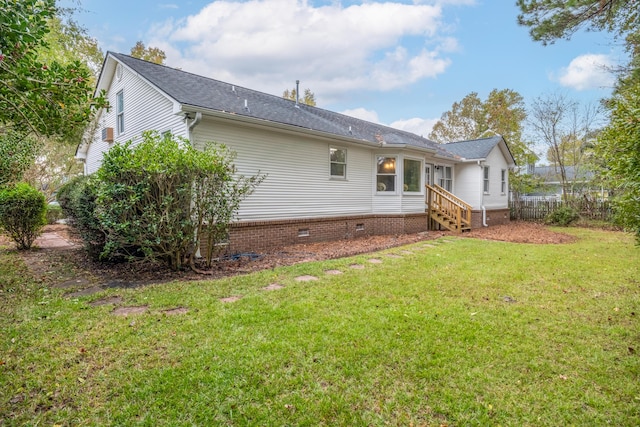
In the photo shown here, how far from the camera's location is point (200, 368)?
2.64 m

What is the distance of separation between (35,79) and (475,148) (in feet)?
54.5

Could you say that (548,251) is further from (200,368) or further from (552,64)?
(552,64)

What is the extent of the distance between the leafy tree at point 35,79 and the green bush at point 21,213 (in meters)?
4.70

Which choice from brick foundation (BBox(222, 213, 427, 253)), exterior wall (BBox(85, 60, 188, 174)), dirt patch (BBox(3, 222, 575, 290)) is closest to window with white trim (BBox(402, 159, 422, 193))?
brick foundation (BBox(222, 213, 427, 253))

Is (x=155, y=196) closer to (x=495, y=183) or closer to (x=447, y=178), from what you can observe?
(x=447, y=178)

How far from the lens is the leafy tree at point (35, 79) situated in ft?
9.26

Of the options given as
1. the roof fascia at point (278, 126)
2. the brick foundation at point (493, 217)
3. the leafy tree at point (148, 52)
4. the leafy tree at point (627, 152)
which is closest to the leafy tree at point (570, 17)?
the leafy tree at point (627, 152)

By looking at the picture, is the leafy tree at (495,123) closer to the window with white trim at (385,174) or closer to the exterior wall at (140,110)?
the window with white trim at (385,174)

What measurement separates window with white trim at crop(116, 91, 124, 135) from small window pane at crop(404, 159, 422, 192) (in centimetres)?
992

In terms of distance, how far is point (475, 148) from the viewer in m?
16.0

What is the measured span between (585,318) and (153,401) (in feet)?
15.3

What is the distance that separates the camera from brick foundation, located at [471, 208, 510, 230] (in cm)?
1501

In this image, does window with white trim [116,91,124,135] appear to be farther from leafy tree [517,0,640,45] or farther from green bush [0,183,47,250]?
leafy tree [517,0,640,45]

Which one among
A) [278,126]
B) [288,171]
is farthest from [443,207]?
[278,126]
